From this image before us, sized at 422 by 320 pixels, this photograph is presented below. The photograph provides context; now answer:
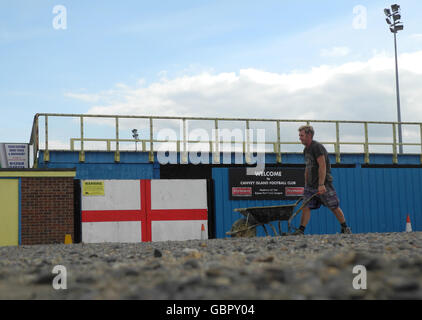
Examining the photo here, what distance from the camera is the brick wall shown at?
13969 mm

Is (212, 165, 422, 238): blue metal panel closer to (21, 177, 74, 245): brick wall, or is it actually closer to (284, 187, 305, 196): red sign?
(284, 187, 305, 196): red sign

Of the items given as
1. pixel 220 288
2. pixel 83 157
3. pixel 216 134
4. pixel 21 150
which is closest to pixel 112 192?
pixel 83 157

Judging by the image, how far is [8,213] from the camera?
45.8 feet

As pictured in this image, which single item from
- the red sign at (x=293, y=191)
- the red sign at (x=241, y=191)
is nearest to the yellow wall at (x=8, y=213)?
the red sign at (x=241, y=191)

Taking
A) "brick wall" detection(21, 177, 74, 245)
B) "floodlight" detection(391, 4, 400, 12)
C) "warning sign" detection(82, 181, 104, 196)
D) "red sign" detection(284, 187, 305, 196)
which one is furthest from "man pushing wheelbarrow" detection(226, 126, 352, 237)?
"floodlight" detection(391, 4, 400, 12)

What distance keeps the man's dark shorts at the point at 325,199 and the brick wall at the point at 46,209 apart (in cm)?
651

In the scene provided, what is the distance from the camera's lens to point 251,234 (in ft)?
40.5

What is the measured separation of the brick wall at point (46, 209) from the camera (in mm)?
13969

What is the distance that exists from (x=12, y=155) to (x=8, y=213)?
599 inches

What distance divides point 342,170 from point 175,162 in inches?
237

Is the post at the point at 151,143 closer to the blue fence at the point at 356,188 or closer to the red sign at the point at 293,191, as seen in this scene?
the blue fence at the point at 356,188

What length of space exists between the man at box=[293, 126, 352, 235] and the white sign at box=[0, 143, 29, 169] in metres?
20.5

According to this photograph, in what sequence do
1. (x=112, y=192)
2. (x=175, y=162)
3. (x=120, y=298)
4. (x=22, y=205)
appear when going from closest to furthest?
(x=120, y=298), (x=22, y=205), (x=112, y=192), (x=175, y=162)
